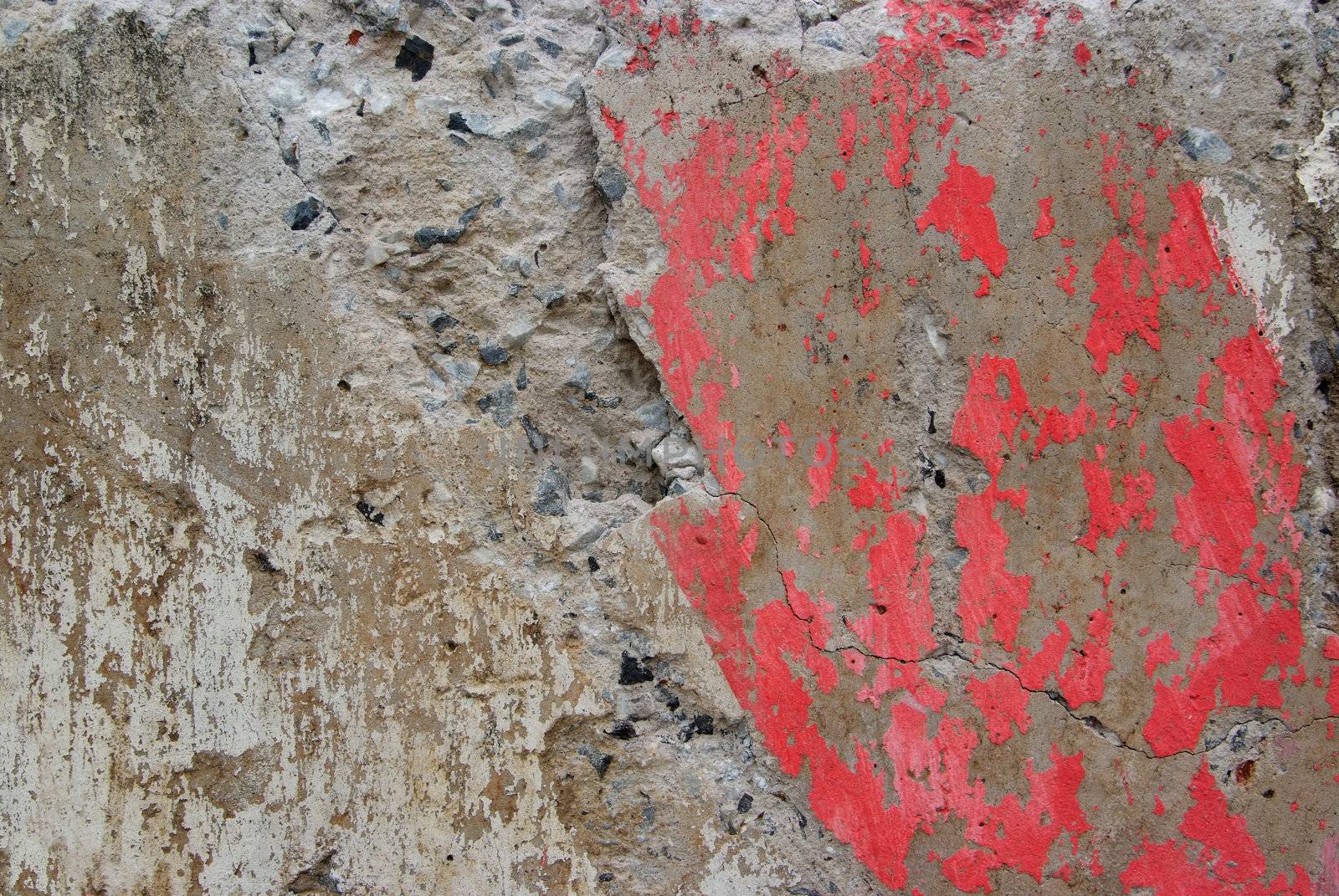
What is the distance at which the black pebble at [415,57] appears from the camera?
1.54 m

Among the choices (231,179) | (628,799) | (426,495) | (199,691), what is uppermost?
(231,179)

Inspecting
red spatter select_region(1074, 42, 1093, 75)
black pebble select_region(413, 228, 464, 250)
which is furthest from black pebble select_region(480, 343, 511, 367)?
red spatter select_region(1074, 42, 1093, 75)

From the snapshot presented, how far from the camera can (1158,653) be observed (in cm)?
143

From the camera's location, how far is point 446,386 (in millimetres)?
1516

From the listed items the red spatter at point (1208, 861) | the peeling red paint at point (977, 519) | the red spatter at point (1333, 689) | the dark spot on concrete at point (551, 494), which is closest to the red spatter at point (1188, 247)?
the peeling red paint at point (977, 519)

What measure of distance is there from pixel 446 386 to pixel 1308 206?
138cm

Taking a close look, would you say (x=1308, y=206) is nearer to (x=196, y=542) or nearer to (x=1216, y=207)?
(x=1216, y=207)

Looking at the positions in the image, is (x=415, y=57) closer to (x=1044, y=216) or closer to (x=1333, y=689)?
(x=1044, y=216)

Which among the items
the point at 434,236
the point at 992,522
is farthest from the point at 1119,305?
the point at 434,236

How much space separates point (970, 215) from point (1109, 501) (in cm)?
50

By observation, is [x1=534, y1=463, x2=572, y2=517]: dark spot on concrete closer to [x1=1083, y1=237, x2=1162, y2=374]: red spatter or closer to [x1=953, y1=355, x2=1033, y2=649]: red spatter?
[x1=953, y1=355, x2=1033, y2=649]: red spatter

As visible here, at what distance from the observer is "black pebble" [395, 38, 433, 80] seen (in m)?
1.54

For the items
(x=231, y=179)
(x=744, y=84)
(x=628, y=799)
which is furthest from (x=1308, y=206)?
(x=231, y=179)

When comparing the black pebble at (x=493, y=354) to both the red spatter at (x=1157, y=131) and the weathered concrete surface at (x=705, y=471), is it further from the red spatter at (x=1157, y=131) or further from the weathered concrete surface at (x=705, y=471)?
the red spatter at (x=1157, y=131)
